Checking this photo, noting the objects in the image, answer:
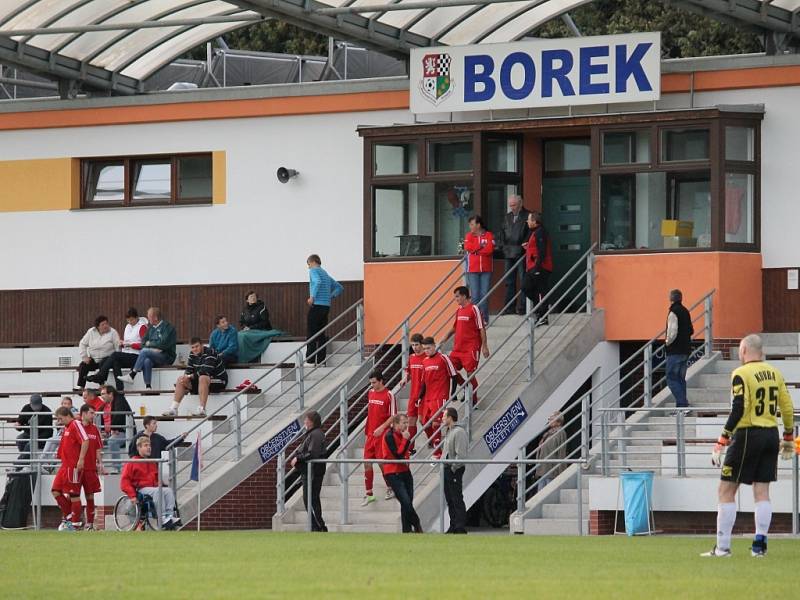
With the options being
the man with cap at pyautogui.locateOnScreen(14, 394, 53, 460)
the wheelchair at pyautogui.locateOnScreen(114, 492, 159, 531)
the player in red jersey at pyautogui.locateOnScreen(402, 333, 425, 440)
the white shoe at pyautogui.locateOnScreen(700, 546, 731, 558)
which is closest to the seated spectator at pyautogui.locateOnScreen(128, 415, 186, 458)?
the wheelchair at pyautogui.locateOnScreen(114, 492, 159, 531)

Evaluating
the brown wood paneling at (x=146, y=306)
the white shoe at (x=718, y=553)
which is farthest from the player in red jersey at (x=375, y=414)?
the white shoe at (x=718, y=553)

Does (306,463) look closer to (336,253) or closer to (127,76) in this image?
(336,253)

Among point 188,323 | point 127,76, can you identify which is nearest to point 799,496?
point 188,323

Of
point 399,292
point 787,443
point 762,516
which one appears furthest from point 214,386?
point 762,516

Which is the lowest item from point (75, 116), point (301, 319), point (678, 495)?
point (678, 495)

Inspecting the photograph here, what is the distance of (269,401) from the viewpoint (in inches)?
1033

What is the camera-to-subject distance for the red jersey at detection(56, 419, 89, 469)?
23422 mm

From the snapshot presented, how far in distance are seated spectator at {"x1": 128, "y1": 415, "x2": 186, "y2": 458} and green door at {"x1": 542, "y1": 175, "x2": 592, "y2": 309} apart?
6296mm

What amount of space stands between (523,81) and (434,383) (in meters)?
5.35

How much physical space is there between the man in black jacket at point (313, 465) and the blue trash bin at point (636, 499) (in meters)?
3.69

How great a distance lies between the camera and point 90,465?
2355 cm

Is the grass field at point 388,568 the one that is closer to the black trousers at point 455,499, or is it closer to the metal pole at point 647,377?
the black trousers at point 455,499

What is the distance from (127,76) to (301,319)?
514 cm

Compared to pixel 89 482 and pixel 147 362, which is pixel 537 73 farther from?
pixel 89 482
